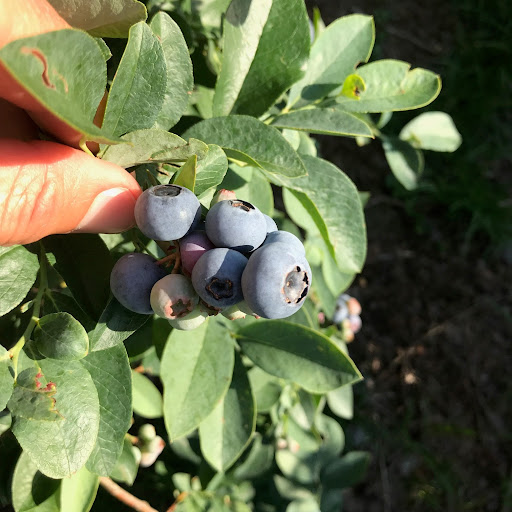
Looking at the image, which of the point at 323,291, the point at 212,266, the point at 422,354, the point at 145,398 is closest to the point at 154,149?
the point at 212,266

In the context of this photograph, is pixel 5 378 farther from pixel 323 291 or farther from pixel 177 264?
pixel 323 291

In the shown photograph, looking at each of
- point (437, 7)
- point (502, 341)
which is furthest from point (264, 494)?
point (437, 7)

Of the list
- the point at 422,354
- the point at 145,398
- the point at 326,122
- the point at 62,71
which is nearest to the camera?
the point at 62,71

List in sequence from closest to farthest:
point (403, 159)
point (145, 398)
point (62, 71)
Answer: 1. point (62, 71)
2. point (145, 398)
3. point (403, 159)

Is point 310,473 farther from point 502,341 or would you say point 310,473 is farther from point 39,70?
point 502,341

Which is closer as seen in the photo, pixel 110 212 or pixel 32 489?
pixel 110 212

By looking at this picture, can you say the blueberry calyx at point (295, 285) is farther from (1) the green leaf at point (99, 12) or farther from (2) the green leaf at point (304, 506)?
(2) the green leaf at point (304, 506)

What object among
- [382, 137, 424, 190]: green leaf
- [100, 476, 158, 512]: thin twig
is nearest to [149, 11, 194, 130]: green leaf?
[100, 476, 158, 512]: thin twig
